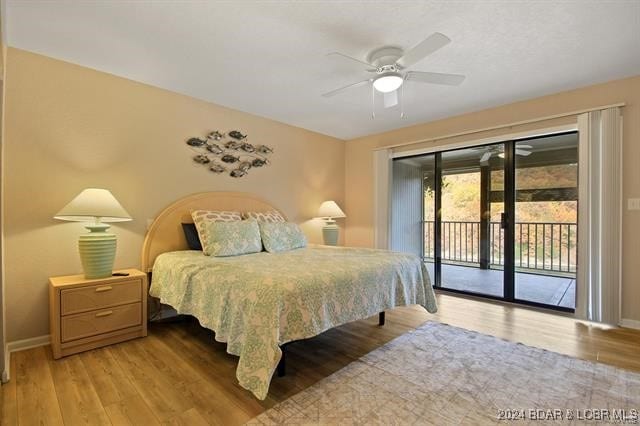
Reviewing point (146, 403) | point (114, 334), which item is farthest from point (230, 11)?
point (114, 334)

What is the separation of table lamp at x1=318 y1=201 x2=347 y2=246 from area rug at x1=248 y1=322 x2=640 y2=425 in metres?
2.31

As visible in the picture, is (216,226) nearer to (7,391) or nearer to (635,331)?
(7,391)

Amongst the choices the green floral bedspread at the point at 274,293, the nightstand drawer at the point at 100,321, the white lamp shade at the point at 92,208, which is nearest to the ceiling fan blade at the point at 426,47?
the green floral bedspread at the point at 274,293

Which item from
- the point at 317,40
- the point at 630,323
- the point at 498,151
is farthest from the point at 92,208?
the point at 630,323

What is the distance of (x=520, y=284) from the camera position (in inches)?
150

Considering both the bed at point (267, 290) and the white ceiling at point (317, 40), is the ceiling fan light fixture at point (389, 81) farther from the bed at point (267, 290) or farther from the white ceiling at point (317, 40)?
the bed at point (267, 290)

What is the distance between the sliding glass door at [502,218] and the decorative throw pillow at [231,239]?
2.53m

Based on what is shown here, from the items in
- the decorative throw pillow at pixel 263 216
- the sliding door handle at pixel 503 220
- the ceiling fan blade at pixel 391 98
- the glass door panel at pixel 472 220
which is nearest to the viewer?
the ceiling fan blade at pixel 391 98

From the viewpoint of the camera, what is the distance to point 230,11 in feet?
6.44

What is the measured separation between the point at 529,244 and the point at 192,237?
4139 mm

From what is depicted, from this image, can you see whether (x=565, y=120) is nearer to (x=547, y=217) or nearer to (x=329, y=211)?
(x=547, y=217)

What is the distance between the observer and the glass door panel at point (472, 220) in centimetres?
386

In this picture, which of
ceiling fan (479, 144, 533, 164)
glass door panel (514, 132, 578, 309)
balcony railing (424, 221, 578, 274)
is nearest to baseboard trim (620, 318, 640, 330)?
glass door panel (514, 132, 578, 309)

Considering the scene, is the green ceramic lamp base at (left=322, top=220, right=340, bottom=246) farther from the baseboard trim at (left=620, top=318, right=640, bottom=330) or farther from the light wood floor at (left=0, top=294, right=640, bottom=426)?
the baseboard trim at (left=620, top=318, right=640, bottom=330)
